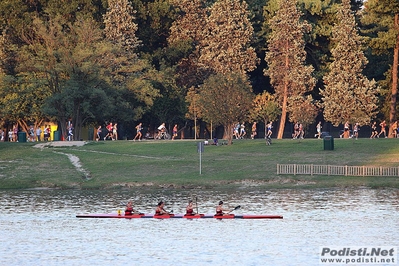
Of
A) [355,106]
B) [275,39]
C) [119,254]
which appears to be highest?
[275,39]

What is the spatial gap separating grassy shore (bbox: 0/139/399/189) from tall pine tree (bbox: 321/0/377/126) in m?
19.5

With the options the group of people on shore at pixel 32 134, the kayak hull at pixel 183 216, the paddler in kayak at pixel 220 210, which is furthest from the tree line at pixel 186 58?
the paddler in kayak at pixel 220 210

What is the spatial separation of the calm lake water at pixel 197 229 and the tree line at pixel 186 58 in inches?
1511

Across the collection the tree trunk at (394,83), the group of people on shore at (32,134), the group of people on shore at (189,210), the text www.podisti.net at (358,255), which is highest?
the tree trunk at (394,83)

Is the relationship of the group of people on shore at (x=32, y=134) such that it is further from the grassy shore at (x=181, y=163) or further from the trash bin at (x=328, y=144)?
the trash bin at (x=328, y=144)

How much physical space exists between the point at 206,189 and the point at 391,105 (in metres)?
50.1

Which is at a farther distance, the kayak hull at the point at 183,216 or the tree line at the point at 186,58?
the tree line at the point at 186,58

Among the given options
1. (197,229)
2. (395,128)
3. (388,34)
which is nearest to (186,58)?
(388,34)

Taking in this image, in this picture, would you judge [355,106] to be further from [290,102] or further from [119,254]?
[119,254]

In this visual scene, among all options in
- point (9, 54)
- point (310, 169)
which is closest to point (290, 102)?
point (9, 54)

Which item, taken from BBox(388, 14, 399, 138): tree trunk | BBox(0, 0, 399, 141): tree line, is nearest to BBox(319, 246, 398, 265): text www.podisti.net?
BBox(0, 0, 399, 141): tree line

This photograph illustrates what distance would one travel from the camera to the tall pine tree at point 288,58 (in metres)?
109

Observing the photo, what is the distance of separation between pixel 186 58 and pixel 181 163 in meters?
44.5

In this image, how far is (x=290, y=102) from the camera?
109 metres
